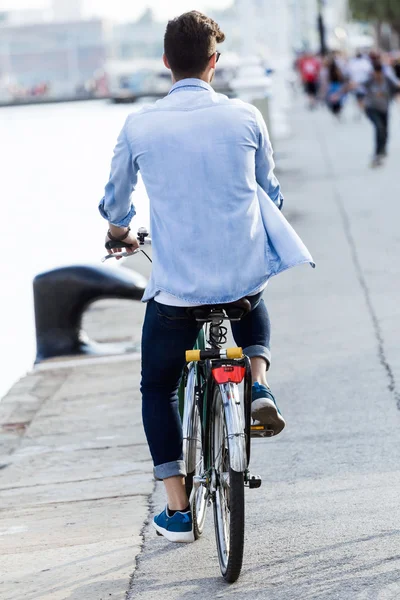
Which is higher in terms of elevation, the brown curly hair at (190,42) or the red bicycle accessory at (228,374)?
the brown curly hair at (190,42)

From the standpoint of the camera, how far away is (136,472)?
19.3ft

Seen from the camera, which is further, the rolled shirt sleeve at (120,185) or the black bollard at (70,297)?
the black bollard at (70,297)

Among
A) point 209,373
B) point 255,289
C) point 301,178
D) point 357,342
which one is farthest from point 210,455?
point 301,178

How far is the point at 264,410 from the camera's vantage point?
4301 mm

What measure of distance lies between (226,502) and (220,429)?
0.24 metres

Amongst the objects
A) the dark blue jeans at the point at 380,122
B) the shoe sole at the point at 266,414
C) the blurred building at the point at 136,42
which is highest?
the shoe sole at the point at 266,414

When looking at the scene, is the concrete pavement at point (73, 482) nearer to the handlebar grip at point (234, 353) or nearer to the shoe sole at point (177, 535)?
the shoe sole at point (177, 535)

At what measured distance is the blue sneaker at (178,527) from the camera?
4.47 meters

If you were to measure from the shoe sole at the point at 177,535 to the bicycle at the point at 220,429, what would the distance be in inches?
3.1

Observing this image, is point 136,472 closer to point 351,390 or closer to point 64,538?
point 64,538

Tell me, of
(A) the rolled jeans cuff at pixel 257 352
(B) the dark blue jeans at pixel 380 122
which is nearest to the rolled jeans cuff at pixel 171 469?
(A) the rolled jeans cuff at pixel 257 352

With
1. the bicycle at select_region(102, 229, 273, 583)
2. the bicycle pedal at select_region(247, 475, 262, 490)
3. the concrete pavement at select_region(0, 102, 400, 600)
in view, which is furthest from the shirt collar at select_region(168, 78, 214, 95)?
the concrete pavement at select_region(0, 102, 400, 600)

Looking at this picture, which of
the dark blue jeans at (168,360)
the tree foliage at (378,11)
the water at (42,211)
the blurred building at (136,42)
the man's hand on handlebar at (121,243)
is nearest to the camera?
the dark blue jeans at (168,360)

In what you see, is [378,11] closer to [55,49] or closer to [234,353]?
[234,353]
